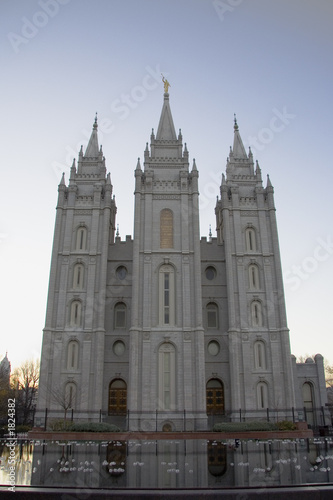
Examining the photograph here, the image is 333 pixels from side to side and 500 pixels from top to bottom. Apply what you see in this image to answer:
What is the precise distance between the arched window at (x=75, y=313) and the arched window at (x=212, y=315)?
11608mm

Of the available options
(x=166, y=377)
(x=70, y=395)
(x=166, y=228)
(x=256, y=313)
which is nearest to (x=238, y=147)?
(x=166, y=228)

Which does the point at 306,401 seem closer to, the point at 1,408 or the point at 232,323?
the point at 232,323

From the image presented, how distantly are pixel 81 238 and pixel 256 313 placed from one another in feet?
58.3

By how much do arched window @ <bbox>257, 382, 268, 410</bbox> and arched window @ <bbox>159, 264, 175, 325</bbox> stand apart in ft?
29.7

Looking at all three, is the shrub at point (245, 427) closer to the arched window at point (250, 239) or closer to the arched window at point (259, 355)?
the arched window at point (259, 355)

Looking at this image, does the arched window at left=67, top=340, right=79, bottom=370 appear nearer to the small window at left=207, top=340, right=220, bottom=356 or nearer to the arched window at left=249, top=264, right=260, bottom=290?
the small window at left=207, top=340, right=220, bottom=356

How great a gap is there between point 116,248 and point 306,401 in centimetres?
2296

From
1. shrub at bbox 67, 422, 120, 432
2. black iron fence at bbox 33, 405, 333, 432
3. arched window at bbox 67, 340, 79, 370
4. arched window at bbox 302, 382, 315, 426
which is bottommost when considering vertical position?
shrub at bbox 67, 422, 120, 432

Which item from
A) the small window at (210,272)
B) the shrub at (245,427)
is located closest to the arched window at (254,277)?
the small window at (210,272)

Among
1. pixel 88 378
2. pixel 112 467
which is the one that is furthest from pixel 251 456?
pixel 88 378

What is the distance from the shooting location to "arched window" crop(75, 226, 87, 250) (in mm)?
41875

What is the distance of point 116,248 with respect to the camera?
4284 centimetres

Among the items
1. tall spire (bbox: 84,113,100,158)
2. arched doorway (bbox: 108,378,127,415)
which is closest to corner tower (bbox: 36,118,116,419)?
arched doorway (bbox: 108,378,127,415)

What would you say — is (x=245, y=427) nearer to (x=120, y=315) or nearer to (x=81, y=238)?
(x=120, y=315)
